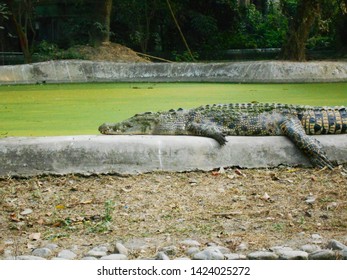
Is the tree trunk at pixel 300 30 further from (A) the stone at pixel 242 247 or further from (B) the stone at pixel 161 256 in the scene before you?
(B) the stone at pixel 161 256

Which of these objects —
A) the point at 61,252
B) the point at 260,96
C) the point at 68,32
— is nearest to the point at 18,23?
the point at 68,32

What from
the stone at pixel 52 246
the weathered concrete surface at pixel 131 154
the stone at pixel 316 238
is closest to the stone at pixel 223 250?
the stone at pixel 316 238

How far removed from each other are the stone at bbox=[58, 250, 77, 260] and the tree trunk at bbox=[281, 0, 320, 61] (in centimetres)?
1141

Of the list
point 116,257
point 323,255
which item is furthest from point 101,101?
point 323,255

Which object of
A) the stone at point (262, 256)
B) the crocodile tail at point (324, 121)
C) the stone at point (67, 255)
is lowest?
the stone at point (67, 255)

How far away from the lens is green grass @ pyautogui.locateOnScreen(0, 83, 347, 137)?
660cm

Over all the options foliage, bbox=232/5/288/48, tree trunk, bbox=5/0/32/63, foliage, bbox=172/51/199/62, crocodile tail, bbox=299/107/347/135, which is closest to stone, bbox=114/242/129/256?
crocodile tail, bbox=299/107/347/135

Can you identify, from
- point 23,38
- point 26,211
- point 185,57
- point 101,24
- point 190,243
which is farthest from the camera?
point 185,57

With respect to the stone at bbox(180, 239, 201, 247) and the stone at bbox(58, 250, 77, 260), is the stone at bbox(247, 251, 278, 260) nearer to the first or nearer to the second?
the stone at bbox(180, 239, 201, 247)

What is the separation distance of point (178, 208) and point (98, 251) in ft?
3.02

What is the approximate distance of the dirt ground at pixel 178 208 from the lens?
397cm

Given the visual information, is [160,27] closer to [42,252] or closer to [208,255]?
[42,252]

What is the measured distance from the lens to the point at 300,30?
14.6 metres

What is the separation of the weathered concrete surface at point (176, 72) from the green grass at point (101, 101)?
6.19 ft
